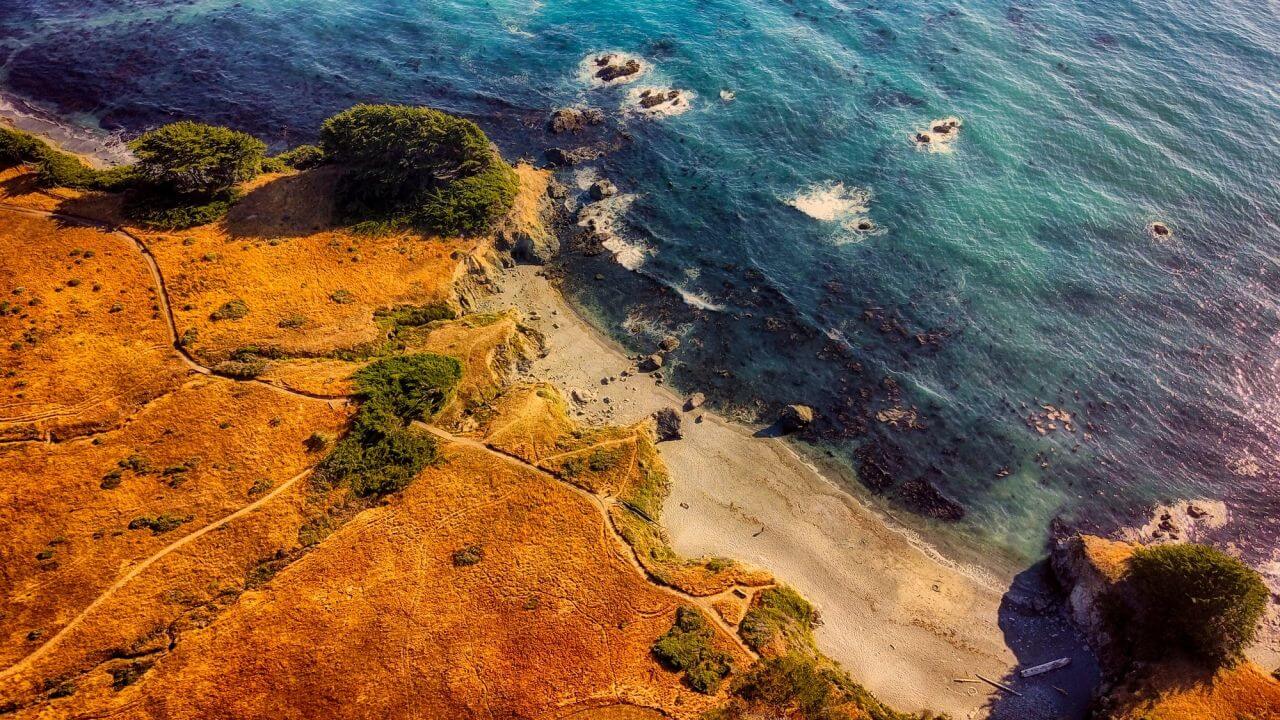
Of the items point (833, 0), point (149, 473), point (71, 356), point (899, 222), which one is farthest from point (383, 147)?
point (833, 0)

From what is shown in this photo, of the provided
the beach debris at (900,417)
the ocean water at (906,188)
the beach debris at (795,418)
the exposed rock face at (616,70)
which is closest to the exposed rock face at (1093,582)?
the ocean water at (906,188)

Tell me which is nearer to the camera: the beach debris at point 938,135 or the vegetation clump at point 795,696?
the vegetation clump at point 795,696

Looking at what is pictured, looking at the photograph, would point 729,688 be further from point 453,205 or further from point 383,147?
point 383,147

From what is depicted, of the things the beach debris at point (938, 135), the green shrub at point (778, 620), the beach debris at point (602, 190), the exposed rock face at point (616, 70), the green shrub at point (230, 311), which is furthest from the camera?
the exposed rock face at point (616, 70)

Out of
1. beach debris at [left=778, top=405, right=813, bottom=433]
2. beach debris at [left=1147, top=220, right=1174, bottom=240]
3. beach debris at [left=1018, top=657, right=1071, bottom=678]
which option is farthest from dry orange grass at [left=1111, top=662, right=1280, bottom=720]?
beach debris at [left=1147, top=220, right=1174, bottom=240]

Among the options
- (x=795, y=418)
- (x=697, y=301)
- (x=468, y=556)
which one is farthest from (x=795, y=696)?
(x=697, y=301)

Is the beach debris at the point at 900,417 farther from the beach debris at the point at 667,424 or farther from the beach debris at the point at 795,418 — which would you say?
the beach debris at the point at 667,424
